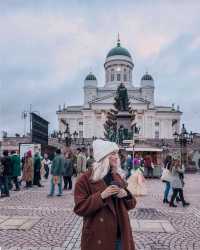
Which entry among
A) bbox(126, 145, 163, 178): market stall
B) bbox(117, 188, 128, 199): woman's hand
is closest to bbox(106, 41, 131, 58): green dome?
bbox(126, 145, 163, 178): market stall

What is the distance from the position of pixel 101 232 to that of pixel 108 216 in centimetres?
14

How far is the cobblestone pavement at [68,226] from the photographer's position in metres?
6.75

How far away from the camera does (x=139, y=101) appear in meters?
107

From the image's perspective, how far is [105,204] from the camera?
3396 millimetres

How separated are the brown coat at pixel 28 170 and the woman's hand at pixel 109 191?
14315 mm

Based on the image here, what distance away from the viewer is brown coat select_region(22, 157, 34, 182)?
56.8 ft

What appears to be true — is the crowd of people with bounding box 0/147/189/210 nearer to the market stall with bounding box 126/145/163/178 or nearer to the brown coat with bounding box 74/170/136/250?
the brown coat with bounding box 74/170/136/250

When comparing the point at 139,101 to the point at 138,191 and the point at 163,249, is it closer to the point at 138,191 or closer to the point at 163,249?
the point at 138,191

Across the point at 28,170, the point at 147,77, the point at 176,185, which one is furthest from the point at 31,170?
the point at 147,77

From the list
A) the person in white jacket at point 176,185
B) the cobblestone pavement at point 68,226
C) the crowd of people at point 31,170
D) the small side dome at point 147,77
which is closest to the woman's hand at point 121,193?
the cobblestone pavement at point 68,226

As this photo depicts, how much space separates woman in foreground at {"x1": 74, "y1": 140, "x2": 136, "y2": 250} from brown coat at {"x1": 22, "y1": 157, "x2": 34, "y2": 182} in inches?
555

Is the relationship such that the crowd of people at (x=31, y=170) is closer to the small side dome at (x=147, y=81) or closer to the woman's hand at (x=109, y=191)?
the woman's hand at (x=109, y=191)

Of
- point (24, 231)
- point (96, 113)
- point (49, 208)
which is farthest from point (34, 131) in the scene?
point (96, 113)

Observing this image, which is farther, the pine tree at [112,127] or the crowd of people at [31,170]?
the pine tree at [112,127]
